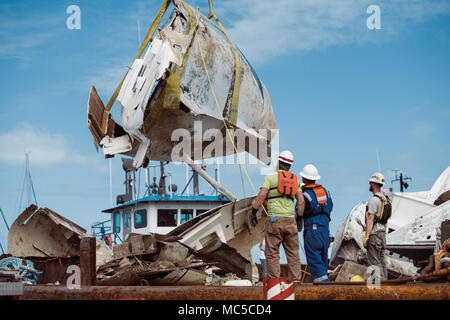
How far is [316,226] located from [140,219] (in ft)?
36.9

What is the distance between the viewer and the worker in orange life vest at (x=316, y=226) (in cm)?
647

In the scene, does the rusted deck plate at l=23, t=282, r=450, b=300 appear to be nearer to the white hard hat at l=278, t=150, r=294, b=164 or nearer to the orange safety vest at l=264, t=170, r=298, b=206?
the orange safety vest at l=264, t=170, r=298, b=206

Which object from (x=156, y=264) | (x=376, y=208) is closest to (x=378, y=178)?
(x=376, y=208)

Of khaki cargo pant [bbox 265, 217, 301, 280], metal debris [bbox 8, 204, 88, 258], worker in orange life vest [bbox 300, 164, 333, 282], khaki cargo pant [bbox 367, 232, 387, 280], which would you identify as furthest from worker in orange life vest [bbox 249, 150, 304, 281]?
metal debris [bbox 8, 204, 88, 258]

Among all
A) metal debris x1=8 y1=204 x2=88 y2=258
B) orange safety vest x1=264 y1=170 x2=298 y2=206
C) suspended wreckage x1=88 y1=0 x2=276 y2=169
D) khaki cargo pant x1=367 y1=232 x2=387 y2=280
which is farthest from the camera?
metal debris x1=8 y1=204 x2=88 y2=258

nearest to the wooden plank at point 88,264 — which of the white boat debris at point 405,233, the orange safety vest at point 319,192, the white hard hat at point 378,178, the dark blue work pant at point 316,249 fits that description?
the dark blue work pant at point 316,249

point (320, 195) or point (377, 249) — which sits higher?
point (320, 195)

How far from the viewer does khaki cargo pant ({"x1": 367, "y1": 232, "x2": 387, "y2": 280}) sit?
7.39 m

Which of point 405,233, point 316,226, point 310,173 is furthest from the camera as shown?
point 405,233

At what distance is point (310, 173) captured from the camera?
6.68 m

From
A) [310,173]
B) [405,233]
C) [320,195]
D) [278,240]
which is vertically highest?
[310,173]

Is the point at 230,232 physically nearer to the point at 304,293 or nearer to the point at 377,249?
the point at 377,249
